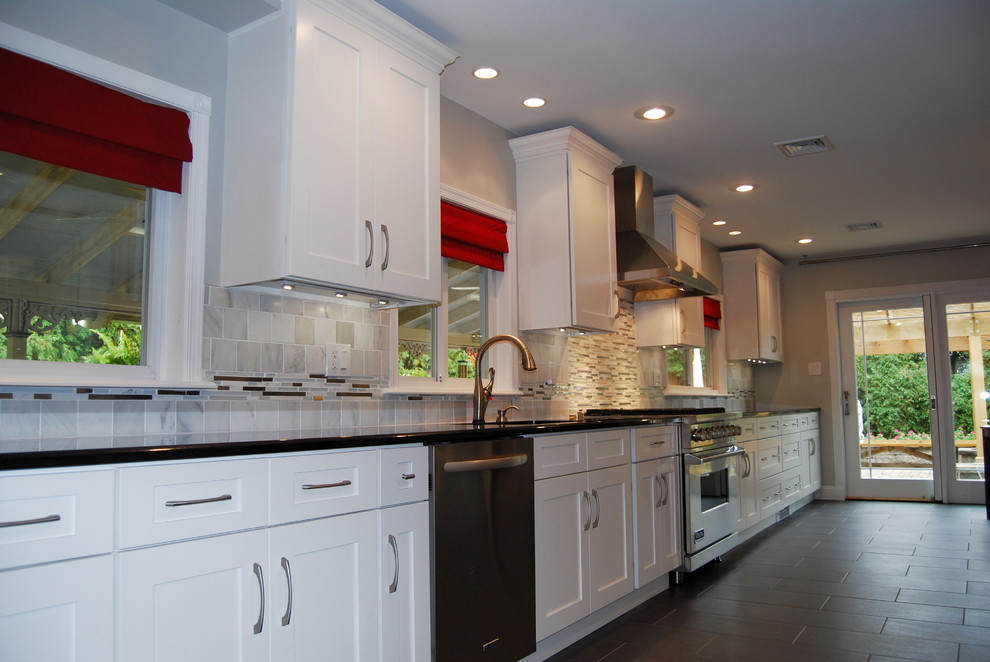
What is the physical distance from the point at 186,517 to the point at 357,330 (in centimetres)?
149

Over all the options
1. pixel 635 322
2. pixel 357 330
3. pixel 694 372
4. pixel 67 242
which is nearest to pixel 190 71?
pixel 67 242

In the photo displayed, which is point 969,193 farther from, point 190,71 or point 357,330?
point 190,71

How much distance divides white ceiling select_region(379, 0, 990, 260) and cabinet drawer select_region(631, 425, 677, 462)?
166 centimetres

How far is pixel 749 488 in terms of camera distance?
529 centimetres

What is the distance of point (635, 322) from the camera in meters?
5.61

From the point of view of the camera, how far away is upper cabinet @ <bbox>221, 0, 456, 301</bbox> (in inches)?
97.9

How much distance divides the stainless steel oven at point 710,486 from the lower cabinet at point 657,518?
90 millimetres

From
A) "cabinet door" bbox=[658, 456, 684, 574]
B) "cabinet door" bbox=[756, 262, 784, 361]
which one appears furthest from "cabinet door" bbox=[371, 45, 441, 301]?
"cabinet door" bbox=[756, 262, 784, 361]

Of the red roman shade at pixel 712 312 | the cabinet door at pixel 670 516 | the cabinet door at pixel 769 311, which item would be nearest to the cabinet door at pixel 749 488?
the cabinet door at pixel 670 516

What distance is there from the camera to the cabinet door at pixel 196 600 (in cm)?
155

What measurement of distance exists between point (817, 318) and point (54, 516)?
7.70 metres

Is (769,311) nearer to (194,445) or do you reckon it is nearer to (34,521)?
(194,445)

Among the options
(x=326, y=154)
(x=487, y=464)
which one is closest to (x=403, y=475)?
(x=487, y=464)

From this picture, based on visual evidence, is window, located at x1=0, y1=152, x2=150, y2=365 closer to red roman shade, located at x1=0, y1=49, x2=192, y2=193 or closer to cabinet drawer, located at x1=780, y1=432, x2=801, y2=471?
red roman shade, located at x1=0, y1=49, x2=192, y2=193
